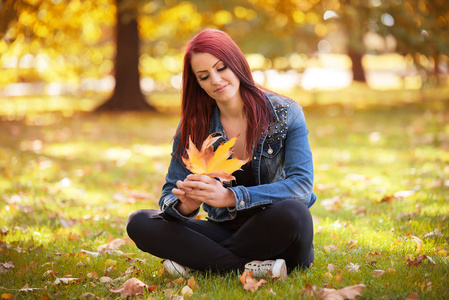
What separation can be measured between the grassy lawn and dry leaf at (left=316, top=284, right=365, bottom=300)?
0.17ft

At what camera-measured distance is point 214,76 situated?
3.00 metres

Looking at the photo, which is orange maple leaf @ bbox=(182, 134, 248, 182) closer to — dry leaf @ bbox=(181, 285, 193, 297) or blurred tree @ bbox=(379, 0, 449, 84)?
dry leaf @ bbox=(181, 285, 193, 297)

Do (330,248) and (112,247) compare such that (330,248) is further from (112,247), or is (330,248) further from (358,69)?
(358,69)

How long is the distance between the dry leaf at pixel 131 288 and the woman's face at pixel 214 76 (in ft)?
3.68

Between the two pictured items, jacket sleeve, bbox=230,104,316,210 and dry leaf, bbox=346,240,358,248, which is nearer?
jacket sleeve, bbox=230,104,316,210

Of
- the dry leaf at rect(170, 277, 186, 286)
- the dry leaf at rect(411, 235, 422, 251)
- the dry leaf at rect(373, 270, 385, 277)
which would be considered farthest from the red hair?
the dry leaf at rect(411, 235, 422, 251)

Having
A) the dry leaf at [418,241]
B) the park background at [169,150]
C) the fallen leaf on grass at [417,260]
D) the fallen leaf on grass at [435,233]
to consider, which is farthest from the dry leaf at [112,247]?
the fallen leaf on grass at [435,233]

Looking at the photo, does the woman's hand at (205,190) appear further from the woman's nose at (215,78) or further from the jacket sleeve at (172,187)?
the woman's nose at (215,78)

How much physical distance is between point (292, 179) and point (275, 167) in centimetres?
22

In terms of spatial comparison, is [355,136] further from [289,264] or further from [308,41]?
[289,264]

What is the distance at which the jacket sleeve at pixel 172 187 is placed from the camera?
299 centimetres

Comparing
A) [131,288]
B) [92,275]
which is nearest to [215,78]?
[131,288]

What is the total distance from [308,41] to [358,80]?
8.84 metres

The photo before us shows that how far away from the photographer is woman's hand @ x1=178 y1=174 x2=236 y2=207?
8.97 ft
